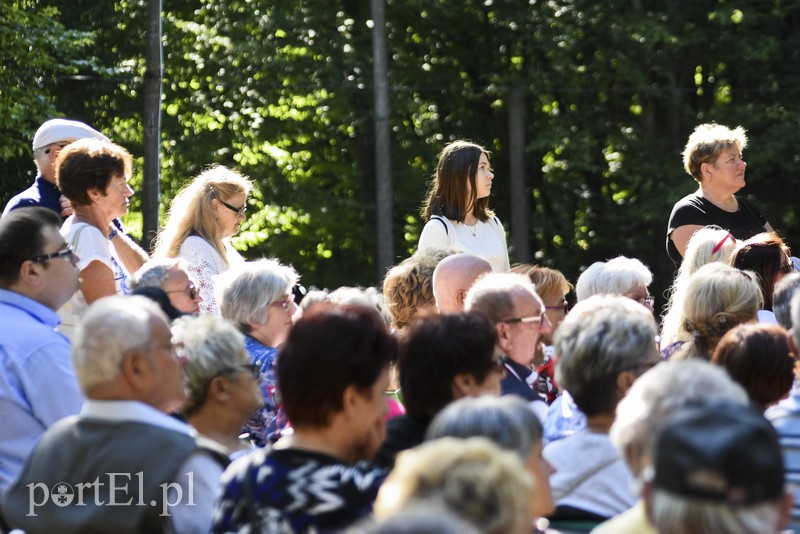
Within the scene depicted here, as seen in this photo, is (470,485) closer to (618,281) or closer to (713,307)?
(713,307)

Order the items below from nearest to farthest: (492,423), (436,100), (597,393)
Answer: (492,423)
(597,393)
(436,100)

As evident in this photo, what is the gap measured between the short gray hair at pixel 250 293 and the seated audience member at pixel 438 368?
1.63 metres

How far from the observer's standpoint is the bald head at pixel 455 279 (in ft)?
18.4

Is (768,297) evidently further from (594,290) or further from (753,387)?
(753,387)

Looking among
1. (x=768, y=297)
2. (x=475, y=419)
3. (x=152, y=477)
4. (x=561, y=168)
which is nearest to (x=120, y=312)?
(x=152, y=477)

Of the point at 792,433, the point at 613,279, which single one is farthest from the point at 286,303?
the point at 792,433

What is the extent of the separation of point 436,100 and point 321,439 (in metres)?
20.5

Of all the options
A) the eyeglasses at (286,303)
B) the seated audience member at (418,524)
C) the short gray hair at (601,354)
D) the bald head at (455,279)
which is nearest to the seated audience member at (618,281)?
the bald head at (455,279)

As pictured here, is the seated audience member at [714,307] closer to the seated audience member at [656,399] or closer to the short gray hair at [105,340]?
the seated audience member at [656,399]

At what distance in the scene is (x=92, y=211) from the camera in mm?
6070

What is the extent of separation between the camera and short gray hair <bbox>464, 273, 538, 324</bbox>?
483cm

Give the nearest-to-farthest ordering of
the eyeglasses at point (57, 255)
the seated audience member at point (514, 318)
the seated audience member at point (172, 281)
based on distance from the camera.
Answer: the eyeglasses at point (57, 255) < the seated audience member at point (514, 318) < the seated audience member at point (172, 281)

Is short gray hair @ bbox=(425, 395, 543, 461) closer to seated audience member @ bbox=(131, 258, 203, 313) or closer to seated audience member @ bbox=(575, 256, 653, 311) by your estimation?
seated audience member @ bbox=(131, 258, 203, 313)

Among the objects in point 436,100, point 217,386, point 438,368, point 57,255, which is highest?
point 436,100
